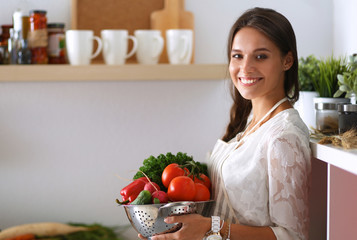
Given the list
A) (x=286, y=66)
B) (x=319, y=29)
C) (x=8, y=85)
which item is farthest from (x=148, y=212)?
(x=319, y=29)

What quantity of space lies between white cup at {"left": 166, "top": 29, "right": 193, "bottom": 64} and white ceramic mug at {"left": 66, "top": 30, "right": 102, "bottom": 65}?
10.3 inches

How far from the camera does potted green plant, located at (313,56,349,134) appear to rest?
1.18 meters

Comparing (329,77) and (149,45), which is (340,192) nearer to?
(329,77)

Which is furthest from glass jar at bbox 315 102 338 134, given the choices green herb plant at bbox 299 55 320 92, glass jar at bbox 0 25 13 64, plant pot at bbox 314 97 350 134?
glass jar at bbox 0 25 13 64

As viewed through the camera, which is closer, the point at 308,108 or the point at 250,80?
the point at 250,80

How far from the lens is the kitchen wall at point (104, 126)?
2031 mm

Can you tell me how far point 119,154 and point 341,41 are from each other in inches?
39.9

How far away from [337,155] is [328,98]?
1.10 feet

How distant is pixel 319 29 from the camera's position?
6.90ft

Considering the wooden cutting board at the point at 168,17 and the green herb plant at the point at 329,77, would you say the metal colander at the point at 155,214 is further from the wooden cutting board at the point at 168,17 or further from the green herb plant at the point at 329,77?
the wooden cutting board at the point at 168,17

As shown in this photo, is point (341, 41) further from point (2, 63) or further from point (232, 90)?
point (2, 63)

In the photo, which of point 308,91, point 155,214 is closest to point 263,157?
point 155,214

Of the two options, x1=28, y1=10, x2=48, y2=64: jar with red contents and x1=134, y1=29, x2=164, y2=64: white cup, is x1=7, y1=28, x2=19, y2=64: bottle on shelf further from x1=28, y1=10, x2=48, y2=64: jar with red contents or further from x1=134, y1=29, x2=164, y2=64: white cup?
x1=134, y1=29, x2=164, y2=64: white cup

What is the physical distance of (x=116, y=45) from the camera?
1835 mm
